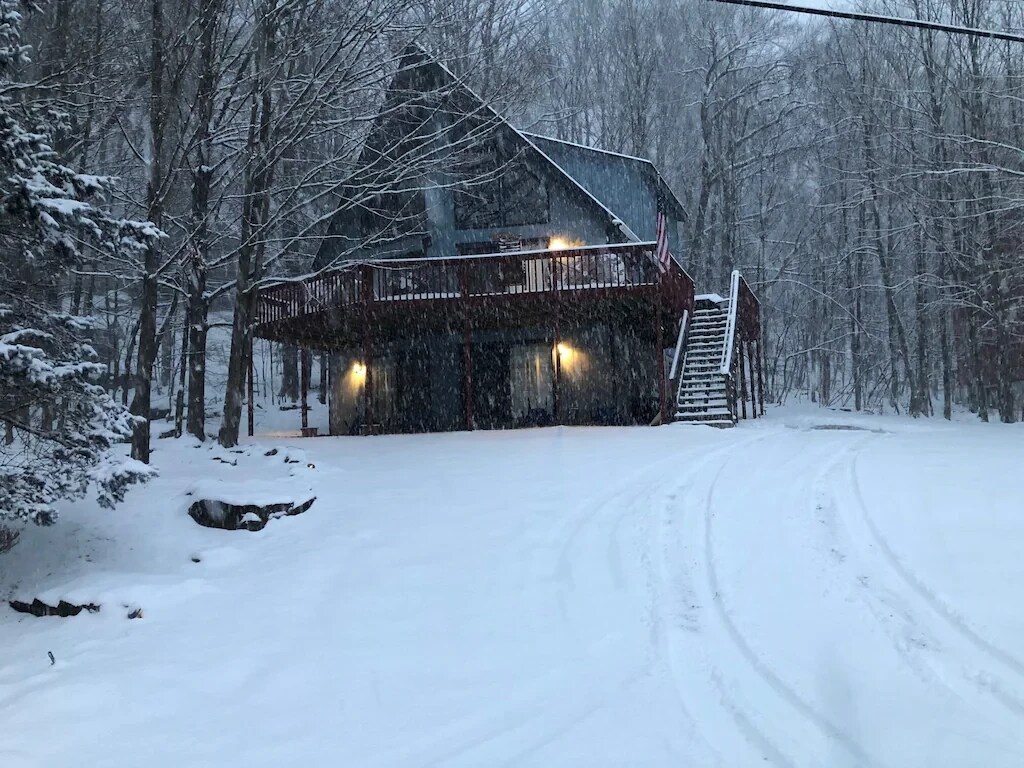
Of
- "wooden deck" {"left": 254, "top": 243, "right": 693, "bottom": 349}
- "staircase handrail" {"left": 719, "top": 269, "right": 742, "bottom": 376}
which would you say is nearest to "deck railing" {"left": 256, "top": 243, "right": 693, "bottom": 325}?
"wooden deck" {"left": 254, "top": 243, "right": 693, "bottom": 349}

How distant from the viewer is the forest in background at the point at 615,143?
11266 mm

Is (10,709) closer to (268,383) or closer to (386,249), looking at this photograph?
(386,249)

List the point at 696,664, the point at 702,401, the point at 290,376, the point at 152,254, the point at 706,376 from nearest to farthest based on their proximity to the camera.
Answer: the point at 696,664 → the point at 152,254 → the point at 702,401 → the point at 706,376 → the point at 290,376

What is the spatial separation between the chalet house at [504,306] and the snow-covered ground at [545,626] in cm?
659

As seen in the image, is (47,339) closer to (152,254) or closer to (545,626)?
(152,254)

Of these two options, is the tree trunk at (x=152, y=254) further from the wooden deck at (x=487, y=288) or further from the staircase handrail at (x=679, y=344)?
the staircase handrail at (x=679, y=344)

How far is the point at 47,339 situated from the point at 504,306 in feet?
31.9

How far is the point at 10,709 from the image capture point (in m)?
4.46

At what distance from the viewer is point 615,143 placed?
31.1 meters

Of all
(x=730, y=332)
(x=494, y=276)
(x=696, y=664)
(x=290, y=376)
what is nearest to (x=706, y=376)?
(x=730, y=332)

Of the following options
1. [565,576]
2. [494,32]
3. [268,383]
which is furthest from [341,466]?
[268,383]

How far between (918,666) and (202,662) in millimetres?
4477

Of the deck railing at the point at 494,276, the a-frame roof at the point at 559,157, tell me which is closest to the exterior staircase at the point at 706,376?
the deck railing at the point at 494,276

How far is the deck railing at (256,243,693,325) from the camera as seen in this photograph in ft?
48.5
